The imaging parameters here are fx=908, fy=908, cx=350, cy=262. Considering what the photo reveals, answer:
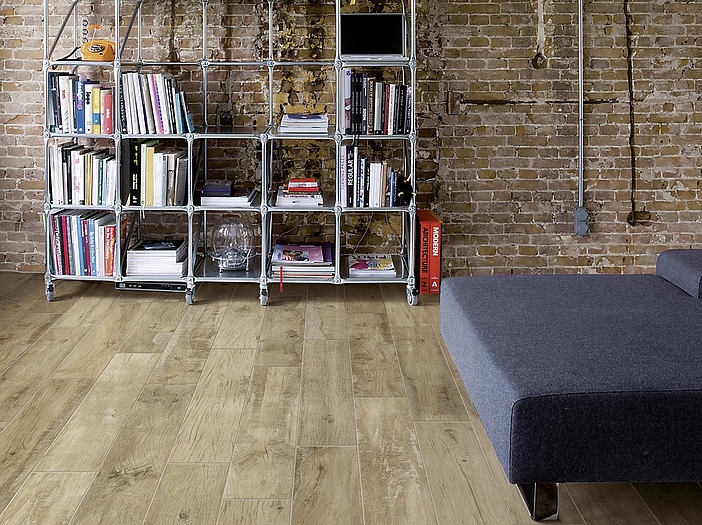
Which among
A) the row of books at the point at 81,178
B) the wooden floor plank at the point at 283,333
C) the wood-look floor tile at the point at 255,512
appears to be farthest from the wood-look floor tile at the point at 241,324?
the wood-look floor tile at the point at 255,512

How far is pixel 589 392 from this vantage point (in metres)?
2.36

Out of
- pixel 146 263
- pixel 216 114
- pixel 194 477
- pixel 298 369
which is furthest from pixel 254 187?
pixel 194 477

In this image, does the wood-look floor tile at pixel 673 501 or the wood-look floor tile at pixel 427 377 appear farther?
the wood-look floor tile at pixel 427 377

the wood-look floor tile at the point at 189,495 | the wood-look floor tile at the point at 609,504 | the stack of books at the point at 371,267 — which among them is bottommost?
the wood-look floor tile at the point at 609,504

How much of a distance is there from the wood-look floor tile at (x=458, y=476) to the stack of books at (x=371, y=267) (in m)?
1.82

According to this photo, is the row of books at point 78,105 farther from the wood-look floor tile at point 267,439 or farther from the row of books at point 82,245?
the wood-look floor tile at point 267,439

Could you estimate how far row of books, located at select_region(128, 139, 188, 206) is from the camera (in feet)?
16.0

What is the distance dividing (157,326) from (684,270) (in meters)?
2.44

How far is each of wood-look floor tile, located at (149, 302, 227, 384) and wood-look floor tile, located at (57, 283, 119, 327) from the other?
0.45 metres

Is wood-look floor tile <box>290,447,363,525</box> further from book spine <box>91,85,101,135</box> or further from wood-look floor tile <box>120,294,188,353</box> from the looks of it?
book spine <box>91,85,101,135</box>

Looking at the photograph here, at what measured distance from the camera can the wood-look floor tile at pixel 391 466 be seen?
2.58m

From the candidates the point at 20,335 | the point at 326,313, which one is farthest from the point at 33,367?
the point at 326,313

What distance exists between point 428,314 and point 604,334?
1921mm

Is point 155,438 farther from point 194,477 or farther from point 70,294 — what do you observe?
point 70,294
